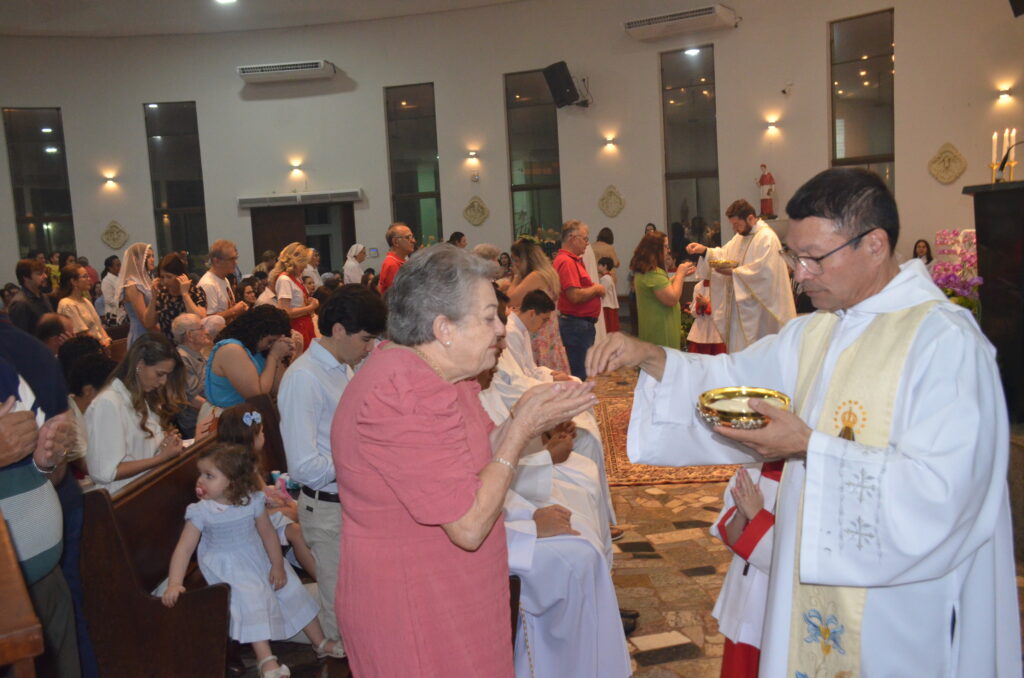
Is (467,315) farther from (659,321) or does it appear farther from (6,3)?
(6,3)

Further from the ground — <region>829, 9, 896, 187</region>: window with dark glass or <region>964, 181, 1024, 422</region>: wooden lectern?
<region>829, 9, 896, 187</region>: window with dark glass

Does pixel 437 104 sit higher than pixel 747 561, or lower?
higher

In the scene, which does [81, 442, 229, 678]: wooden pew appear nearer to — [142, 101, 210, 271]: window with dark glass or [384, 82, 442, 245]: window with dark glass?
[384, 82, 442, 245]: window with dark glass

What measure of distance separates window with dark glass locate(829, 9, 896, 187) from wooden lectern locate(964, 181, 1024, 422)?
961 centimetres

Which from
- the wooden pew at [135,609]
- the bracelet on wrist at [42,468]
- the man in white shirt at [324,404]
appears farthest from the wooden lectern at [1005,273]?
the bracelet on wrist at [42,468]

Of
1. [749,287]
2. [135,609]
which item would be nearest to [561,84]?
[749,287]

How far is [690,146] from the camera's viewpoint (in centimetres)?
1548

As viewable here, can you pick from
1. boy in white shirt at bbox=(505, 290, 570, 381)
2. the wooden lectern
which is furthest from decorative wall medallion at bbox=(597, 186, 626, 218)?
the wooden lectern

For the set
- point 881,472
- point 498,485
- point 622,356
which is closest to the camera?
point 881,472

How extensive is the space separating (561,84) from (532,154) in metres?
1.62

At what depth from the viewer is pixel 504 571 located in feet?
7.11

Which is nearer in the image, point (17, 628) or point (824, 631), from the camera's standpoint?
point (17, 628)

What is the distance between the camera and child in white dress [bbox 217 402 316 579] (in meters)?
3.98

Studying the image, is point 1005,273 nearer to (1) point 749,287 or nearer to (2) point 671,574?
(2) point 671,574
